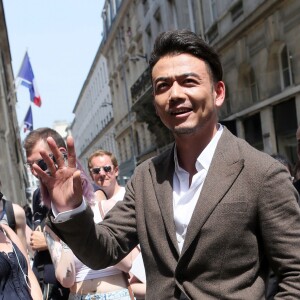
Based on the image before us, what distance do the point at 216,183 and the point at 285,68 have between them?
12894mm

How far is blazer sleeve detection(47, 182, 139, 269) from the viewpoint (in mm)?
1944

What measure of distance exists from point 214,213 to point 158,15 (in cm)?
2770

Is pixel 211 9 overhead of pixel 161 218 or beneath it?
overhead

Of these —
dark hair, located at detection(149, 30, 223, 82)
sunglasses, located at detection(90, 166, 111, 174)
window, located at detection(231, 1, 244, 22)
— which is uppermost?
window, located at detection(231, 1, 244, 22)

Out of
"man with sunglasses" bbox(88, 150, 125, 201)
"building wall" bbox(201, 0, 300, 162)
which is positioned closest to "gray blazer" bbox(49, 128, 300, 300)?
"man with sunglasses" bbox(88, 150, 125, 201)

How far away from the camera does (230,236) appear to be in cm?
189

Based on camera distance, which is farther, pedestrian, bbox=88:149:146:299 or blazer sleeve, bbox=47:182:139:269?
pedestrian, bbox=88:149:146:299

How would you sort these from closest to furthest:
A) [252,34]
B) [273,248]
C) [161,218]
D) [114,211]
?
[273,248]
[161,218]
[114,211]
[252,34]

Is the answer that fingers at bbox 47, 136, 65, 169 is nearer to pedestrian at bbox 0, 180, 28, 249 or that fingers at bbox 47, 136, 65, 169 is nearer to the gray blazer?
the gray blazer

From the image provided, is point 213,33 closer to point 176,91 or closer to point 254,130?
point 254,130

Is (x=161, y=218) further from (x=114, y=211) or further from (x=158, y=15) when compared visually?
(x=158, y=15)

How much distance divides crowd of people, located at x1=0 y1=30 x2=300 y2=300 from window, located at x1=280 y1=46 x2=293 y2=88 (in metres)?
12.3

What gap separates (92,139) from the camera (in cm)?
7438

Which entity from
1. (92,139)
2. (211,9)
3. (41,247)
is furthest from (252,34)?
(92,139)
